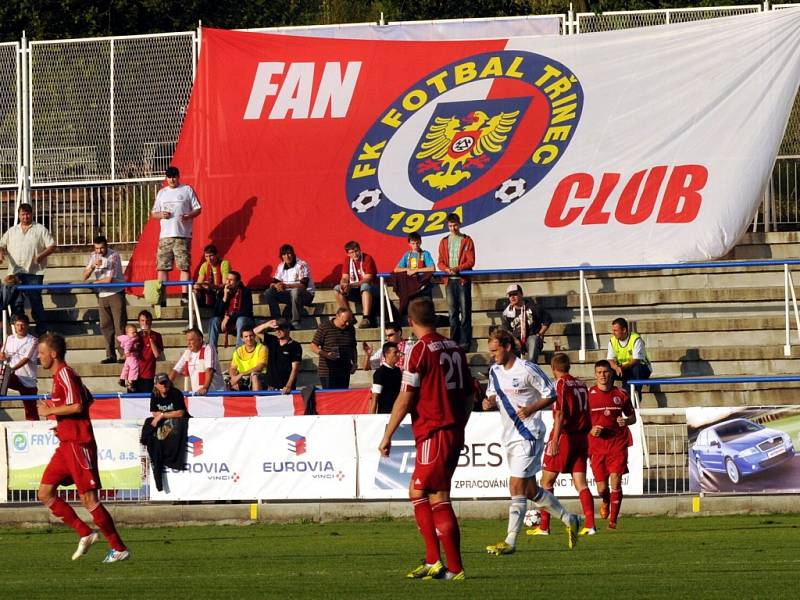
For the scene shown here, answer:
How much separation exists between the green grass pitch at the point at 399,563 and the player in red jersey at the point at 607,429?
2.14 ft

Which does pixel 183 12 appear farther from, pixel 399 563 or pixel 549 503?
pixel 399 563

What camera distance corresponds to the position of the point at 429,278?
22.9 metres

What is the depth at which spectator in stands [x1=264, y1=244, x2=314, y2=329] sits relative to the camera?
77.9 feet

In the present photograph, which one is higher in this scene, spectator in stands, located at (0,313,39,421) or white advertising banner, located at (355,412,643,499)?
spectator in stands, located at (0,313,39,421)

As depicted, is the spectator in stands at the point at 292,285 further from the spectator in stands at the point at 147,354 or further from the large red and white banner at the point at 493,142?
the spectator in stands at the point at 147,354

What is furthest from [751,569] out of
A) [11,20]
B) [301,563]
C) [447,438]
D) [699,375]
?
[11,20]

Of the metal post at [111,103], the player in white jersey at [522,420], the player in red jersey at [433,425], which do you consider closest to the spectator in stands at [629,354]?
the player in white jersey at [522,420]

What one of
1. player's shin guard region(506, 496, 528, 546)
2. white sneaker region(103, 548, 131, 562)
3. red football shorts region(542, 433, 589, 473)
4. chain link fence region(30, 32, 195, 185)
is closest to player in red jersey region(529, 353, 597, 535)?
red football shorts region(542, 433, 589, 473)

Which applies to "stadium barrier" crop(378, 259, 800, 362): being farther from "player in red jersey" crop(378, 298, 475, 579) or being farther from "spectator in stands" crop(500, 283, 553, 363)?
"player in red jersey" crop(378, 298, 475, 579)

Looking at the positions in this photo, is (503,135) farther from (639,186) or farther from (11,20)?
(11,20)

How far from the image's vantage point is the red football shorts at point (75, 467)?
13.3 meters

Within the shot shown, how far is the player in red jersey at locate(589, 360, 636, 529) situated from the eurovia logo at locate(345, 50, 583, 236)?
8823mm

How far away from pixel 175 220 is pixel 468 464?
810 centimetres

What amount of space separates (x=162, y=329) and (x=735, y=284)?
9246 millimetres
